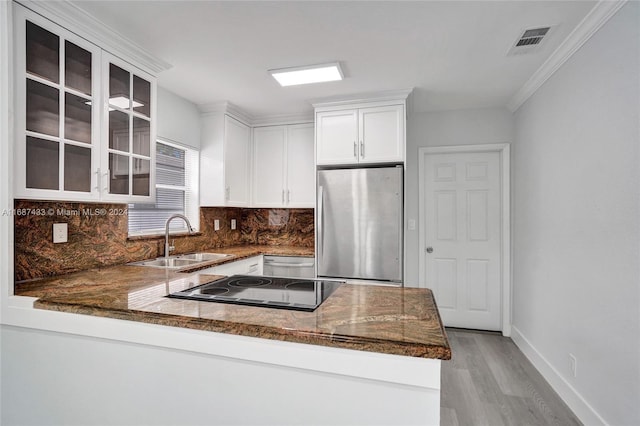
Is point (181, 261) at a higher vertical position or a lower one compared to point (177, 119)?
lower

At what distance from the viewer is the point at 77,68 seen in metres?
1.85

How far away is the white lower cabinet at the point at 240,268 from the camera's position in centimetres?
270

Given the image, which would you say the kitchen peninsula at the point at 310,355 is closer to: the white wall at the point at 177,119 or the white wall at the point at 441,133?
the white wall at the point at 177,119

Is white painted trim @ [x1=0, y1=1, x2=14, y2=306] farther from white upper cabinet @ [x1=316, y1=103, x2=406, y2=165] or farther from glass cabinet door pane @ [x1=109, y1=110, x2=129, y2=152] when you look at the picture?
white upper cabinet @ [x1=316, y1=103, x2=406, y2=165]

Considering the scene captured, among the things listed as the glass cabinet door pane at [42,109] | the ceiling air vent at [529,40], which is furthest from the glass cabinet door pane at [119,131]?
the ceiling air vent at [529,40]

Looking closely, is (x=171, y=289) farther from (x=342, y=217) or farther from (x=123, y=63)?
(x=342, y=217)

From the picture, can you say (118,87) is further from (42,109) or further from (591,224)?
(591,224)

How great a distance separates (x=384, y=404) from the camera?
3.55 feet

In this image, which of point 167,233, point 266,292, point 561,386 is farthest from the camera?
point 167,233

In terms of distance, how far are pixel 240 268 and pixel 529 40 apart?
2.86 m

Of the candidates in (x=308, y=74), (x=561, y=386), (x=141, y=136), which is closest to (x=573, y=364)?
(x=561, y=386)

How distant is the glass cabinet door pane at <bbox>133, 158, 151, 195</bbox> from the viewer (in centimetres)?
220

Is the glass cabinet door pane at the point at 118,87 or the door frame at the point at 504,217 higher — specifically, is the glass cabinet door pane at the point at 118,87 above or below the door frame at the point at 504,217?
above

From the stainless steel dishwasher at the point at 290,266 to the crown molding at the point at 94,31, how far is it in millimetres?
2055
